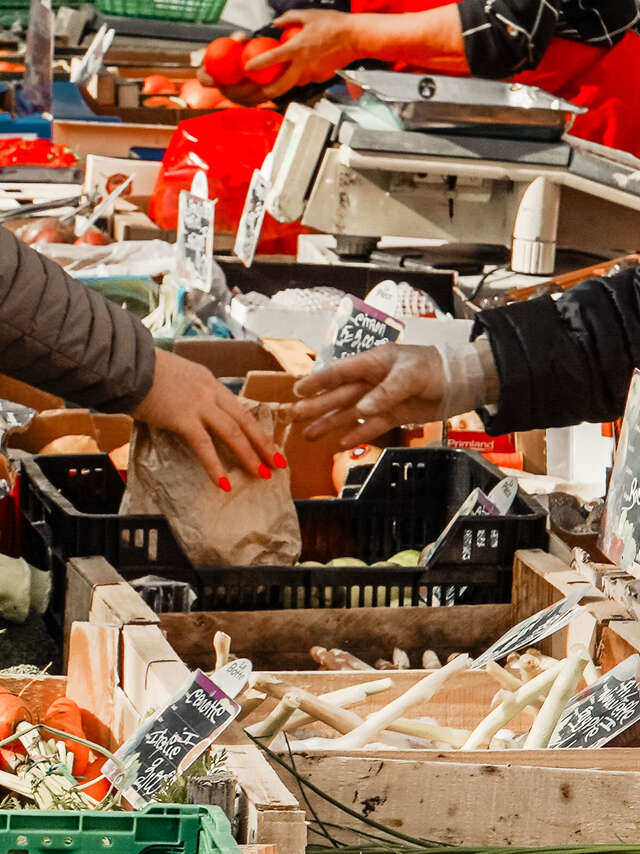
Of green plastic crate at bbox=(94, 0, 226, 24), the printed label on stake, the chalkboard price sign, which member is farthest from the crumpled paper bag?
green plastic crate at bbox=(94, 0, 226, 24)

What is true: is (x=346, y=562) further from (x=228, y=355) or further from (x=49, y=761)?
(x=228, y=355)

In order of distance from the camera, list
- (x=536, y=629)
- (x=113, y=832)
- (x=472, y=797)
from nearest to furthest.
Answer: (x=113, y=832) → (x=472, y=797) → (x=536, y=629)

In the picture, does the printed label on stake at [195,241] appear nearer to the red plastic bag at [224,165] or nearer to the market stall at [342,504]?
the market stall at [342,504]

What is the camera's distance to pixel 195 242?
397cm

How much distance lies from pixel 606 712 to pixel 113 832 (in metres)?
0.69

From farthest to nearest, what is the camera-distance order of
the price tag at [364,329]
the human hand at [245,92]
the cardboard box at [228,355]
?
the human hand at [245,92] < the cardboard box at [228,355] < the price tag at [364,329]

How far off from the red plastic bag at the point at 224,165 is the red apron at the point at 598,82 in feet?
3.24

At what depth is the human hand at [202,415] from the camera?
2252 millimetres

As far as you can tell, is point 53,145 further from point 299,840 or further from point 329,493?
point 299,840

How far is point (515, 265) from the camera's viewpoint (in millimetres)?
4051

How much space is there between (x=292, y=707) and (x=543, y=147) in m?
2.70

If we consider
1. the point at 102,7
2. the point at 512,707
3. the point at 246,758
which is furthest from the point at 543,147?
the point at 102,7

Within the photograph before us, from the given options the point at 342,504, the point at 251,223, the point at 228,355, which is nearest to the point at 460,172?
the point at 251,223

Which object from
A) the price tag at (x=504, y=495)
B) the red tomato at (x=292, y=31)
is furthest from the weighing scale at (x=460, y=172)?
the price tag at (x=504, y=495)
